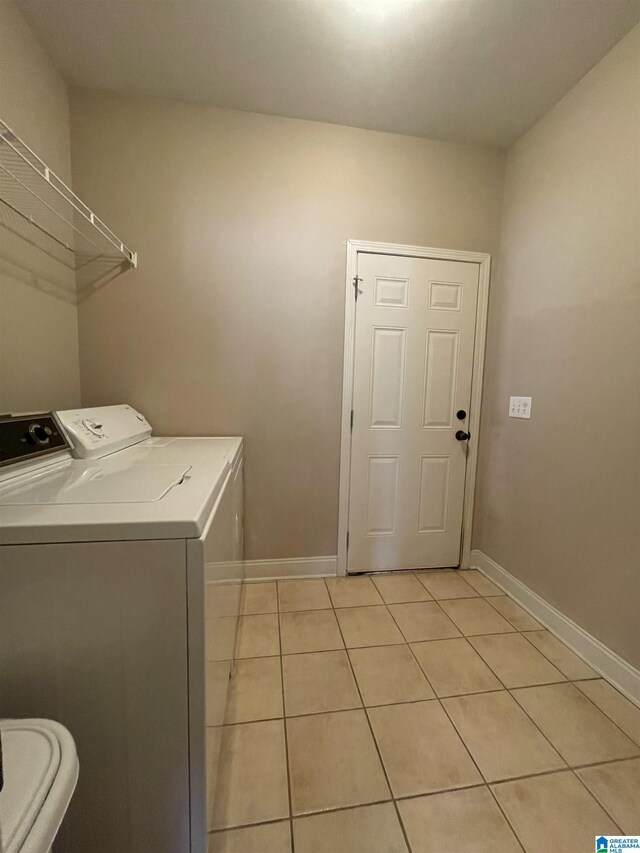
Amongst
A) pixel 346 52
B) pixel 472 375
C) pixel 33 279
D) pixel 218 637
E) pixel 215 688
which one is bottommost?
pixel 215 688

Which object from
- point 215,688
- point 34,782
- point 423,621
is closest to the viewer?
point 34,782

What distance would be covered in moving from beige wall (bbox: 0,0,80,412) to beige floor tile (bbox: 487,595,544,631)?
8.38ft

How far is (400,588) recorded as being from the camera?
2053 mm

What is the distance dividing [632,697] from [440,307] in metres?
2.04

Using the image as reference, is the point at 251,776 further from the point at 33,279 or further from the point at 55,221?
the point at 55,221

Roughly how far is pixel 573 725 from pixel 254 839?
1.15 metres

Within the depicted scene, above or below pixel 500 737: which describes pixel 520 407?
above

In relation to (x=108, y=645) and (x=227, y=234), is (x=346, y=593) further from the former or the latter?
(x=227, y=234)

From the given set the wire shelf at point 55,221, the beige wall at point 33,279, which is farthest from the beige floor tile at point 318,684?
the wire shelf at point 55,221

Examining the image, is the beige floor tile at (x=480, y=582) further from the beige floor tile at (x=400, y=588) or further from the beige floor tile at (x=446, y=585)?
the beige floor tile at (x=400, y=588)

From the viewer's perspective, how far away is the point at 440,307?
2.09 metres

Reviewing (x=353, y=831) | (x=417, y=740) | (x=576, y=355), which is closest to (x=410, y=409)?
(x=576, y=355)

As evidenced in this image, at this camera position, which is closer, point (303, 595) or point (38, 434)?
point (38, 434)

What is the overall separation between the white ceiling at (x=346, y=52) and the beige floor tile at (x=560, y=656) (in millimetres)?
2701
